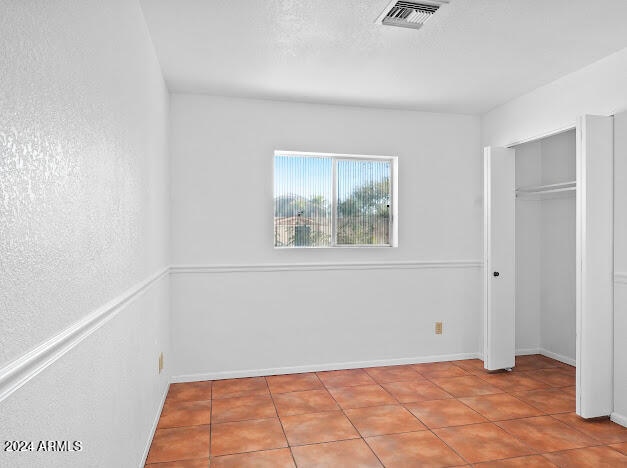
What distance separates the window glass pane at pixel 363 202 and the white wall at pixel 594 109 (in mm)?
1238

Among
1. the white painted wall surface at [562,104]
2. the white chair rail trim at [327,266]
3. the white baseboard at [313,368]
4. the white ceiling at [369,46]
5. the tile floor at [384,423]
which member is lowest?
the tile floor at [384,423]

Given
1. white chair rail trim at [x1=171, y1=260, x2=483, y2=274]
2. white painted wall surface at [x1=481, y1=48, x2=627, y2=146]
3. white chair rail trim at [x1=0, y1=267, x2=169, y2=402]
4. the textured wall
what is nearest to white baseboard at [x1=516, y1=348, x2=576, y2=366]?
white chair rail trim at [x1=171, y1=260, x2=483, y2=274]

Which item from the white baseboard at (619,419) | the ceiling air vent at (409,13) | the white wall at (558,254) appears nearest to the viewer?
the ceiling air vent at (409,13)

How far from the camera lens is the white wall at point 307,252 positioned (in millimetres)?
3725

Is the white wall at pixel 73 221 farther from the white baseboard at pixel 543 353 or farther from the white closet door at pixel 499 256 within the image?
the white baseboard at pixel 543 353

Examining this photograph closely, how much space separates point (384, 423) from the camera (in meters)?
2.86

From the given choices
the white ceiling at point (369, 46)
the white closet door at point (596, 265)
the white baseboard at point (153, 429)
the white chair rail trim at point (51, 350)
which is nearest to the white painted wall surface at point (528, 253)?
the white ceiling at point (369, 46)

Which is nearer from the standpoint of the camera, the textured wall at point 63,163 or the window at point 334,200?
the textured wall at point 63,163

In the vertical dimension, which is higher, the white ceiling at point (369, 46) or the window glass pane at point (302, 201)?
the white ceiling at point (369, 46)

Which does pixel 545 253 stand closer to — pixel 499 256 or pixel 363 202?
pixel 499 256

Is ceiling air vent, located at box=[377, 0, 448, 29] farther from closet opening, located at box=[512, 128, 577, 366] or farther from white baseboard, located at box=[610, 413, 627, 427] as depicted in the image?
white baseboard, located at box=[610, 413, 627, 427]

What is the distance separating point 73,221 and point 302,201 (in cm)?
290

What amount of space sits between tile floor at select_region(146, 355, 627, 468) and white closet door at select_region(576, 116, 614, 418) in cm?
25

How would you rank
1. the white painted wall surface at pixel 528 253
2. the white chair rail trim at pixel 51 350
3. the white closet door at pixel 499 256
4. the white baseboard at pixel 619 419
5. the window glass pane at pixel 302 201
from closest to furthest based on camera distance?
the white chair rail trim at pixel 51 350
the white baseboard at pixel 619 419
the white closet door at pixel 499 256
the window glass pane at pixel 302 201
the white painted wall surface at pixel 528 253
